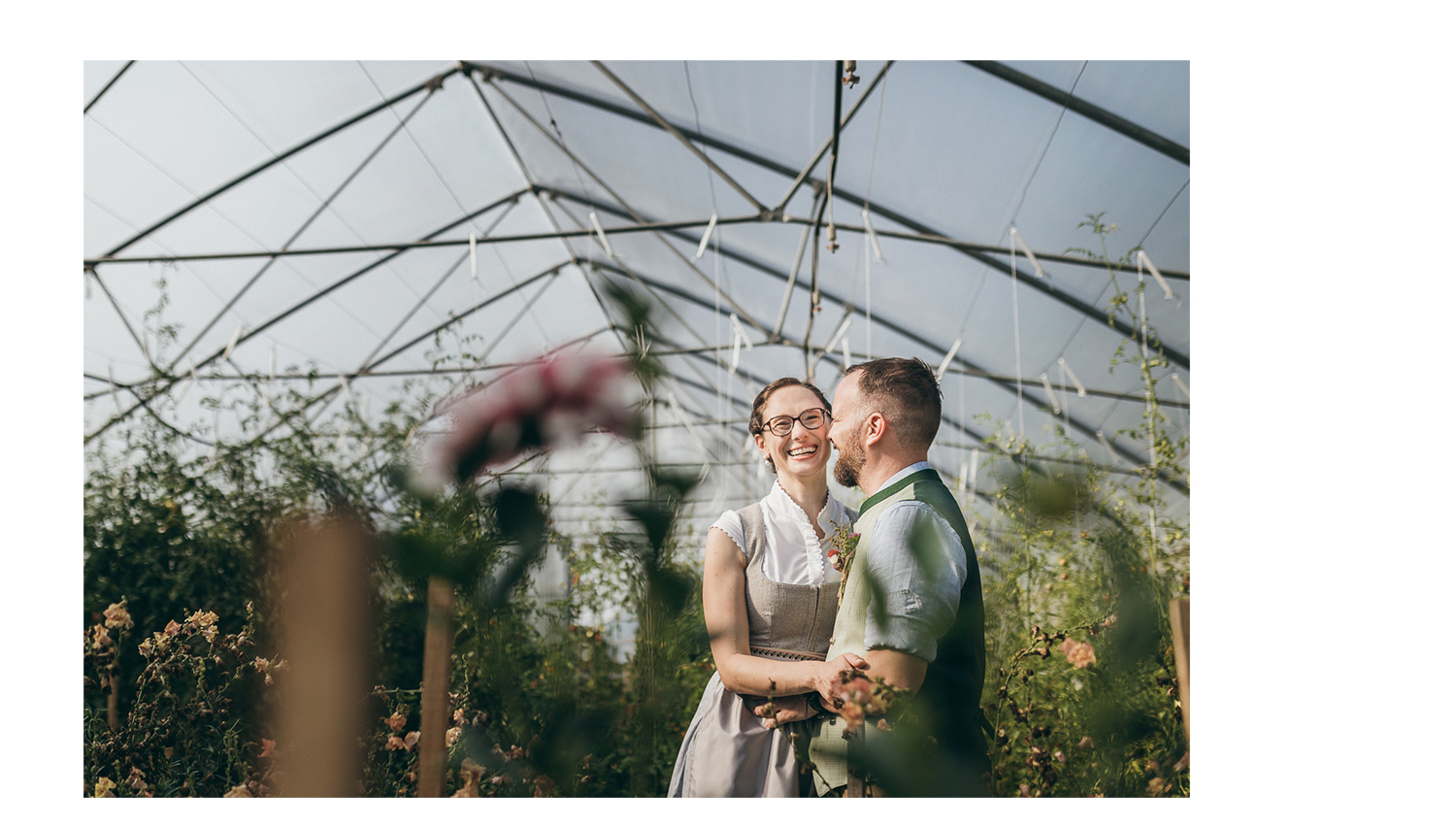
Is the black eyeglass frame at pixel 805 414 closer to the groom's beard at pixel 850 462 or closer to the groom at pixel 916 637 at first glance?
the groom's beard at pixel 850 462

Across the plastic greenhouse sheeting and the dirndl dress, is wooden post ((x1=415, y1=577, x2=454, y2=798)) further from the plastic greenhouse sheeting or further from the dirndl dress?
the dirndl dress

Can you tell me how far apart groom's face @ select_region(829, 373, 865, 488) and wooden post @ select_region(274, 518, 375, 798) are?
3.97 feet

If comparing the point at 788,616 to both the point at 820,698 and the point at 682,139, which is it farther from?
the point at 682,139

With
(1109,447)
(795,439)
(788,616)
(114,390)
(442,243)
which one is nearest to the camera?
(788,616)

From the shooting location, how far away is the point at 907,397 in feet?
5.47

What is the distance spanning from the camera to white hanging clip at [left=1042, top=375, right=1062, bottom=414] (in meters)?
2.20

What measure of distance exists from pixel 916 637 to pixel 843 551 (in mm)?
238

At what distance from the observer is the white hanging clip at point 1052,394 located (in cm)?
220

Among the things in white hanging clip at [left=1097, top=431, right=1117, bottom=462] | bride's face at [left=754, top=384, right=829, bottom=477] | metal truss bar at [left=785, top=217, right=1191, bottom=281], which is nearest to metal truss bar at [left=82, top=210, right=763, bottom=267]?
metal truss bar at [left=785, top=217, right=1191, bottom=281]

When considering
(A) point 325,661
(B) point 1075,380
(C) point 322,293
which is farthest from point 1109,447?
(C) point 322,293

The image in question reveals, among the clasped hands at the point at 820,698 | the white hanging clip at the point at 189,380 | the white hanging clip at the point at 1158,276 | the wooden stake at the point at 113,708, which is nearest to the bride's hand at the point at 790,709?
the clasped hands at the point at 820,698
